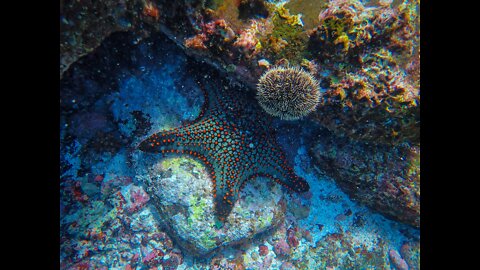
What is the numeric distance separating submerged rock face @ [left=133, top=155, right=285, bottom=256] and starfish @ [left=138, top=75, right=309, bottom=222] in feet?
1.09

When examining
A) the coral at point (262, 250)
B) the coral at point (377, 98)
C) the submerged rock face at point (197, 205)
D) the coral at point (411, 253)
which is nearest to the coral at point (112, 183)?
the submerged rock face at point (197, 205)

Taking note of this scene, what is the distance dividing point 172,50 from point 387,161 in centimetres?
572

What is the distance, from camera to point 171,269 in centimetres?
679

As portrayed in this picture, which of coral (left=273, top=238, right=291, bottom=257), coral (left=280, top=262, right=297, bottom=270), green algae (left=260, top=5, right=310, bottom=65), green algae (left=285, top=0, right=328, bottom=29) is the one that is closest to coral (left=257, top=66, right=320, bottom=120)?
green algae (left=260, top=5, right=310, bottom=65)

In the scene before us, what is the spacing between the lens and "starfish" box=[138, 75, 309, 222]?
5.41m

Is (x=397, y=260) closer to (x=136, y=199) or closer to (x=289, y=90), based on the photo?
(x=289, y=90)

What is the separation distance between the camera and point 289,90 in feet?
14.0

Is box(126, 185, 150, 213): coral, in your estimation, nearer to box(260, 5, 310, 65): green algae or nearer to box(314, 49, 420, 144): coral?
box(260, 5, 310, 65): green algae

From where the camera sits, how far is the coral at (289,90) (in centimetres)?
425

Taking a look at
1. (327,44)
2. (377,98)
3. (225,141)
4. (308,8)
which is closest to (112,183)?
(225,141)

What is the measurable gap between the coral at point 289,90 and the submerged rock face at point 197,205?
2.40 m

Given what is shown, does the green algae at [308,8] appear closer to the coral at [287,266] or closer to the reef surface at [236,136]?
the reef surface at [236,136]
